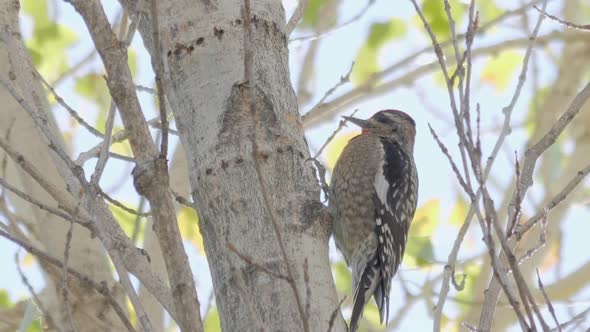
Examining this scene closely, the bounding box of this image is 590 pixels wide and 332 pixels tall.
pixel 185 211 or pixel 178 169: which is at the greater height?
pixel 185 211

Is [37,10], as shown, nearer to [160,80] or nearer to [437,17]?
[437,17]

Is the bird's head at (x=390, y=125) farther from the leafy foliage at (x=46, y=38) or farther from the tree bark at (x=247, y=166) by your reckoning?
the tree bark at (x=247, y=166)

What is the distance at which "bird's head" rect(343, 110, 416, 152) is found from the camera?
229 inches

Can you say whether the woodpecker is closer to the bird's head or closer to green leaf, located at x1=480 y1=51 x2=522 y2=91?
the bird's head

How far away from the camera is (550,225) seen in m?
5.56

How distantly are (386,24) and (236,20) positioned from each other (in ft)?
12.8

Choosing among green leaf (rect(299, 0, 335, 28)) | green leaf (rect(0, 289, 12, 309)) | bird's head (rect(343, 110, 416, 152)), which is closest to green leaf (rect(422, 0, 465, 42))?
bird's head (rect(343, 110, 416, 152))

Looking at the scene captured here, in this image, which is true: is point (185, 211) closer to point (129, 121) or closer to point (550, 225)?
point (550, 225)

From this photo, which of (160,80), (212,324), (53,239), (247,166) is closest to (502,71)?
(212,324)

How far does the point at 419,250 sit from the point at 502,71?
3.33 metres

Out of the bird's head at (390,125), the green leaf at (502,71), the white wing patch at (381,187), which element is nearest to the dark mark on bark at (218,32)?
the white wing patch at (381,187)

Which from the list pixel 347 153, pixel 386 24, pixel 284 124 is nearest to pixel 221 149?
pixel 284 124

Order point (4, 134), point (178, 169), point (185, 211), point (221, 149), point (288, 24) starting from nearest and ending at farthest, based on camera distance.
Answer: point (221, 149) < point (288, 24) < point (4, 134) < point (178, 169) < point (185, 211)

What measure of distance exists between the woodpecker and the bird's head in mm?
255
